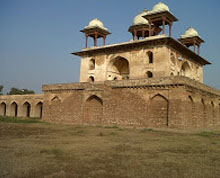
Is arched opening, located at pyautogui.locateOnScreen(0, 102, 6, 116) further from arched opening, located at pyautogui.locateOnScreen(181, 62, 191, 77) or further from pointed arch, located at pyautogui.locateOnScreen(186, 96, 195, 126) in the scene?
pointed arch, located at pyautogui.locateOnScreen(186, 96, 195, 126)

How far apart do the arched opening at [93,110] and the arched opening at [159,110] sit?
17.4ft

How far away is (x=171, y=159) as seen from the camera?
277 inches

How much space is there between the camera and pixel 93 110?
2202 cm

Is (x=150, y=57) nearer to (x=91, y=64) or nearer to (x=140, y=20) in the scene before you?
(x=140, y=20)

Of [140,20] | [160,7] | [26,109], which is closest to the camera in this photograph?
[160,7]

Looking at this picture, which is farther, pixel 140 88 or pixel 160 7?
pixel 160 7

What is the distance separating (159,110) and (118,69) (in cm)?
1259

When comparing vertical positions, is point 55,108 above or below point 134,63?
below

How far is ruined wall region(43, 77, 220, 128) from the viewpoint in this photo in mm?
17234

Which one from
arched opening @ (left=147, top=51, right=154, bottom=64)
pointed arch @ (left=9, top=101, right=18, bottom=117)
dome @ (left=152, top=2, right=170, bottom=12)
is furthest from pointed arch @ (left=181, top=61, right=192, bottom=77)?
pointed arch @ (left=9, top=101, right=18, bottom=117)

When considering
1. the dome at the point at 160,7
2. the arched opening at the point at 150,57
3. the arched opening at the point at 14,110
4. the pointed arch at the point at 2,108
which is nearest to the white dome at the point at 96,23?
the dome at the point at 160,7

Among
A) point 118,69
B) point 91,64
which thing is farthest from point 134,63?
point 91,64

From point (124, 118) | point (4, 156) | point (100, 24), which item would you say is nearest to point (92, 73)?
point (100, 24)

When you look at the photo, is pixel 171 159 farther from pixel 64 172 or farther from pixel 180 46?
pixel 180 46
